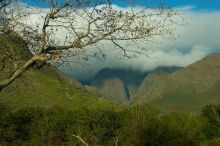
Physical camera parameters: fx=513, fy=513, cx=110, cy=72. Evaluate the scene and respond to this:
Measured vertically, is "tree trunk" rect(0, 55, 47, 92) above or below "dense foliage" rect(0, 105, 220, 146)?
above

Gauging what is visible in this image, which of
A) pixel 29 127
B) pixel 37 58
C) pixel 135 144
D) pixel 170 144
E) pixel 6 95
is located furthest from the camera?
pixel 6 95

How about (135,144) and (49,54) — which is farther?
(135,144)

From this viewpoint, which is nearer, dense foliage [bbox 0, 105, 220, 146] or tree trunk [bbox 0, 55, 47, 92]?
tree trunk [bbox 0, 55, 47, 92]

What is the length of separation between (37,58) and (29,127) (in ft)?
349

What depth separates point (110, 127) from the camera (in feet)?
423

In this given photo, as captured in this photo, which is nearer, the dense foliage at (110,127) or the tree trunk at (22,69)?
the tree trunk at (22,69)

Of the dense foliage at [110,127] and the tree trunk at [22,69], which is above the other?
the tree trunk at [22,69]

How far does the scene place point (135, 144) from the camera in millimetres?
97188

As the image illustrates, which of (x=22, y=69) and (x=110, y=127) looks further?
(x=110, y=127)

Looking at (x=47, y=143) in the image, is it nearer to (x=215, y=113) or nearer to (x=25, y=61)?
(x=215, y=113)

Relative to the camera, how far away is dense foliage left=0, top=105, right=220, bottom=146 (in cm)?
10412

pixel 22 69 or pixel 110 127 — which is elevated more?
pixel 22 69

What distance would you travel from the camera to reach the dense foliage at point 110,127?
4099 inches

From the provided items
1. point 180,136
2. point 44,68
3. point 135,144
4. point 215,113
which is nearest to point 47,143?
point 135,144
